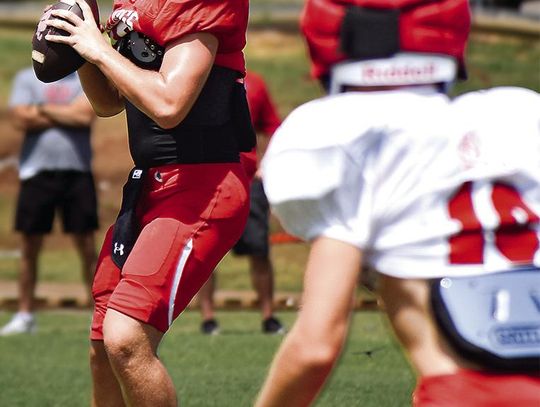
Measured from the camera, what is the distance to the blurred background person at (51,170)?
Answer: 9.88 meters

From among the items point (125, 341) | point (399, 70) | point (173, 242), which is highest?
point (399, 70)

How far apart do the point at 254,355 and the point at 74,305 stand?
13.7 ft

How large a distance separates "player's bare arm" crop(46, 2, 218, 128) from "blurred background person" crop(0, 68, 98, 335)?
5.68 m

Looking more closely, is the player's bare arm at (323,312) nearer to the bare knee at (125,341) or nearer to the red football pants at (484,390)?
the red football pants at (484,390)

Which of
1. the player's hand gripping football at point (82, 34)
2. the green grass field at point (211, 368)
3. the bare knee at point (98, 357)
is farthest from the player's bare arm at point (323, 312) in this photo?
the green grass field at point (211, 368)

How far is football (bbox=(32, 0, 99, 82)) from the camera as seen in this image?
14.3 feet

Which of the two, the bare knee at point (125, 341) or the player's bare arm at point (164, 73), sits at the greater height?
the player's bare arm at point (164, 73)

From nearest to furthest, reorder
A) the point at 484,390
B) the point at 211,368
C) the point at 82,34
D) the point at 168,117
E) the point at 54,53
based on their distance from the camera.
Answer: the point at 484,390, the point at 168,117, the point at 82,34, the point at 54,53, the point at 211,368

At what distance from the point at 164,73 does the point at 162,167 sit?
451 millimetres

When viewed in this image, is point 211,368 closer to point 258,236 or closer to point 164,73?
point 258,236

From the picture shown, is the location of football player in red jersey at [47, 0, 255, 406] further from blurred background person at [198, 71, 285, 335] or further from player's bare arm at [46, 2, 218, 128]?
blurred background person at [198, 71, 285, 335]

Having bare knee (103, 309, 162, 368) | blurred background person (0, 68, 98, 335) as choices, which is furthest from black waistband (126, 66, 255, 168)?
blurred background person (0, 68, 98, 335)

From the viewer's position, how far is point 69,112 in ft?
32.4

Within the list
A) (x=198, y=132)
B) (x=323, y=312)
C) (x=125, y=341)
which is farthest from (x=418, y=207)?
(x=198, y=132)
